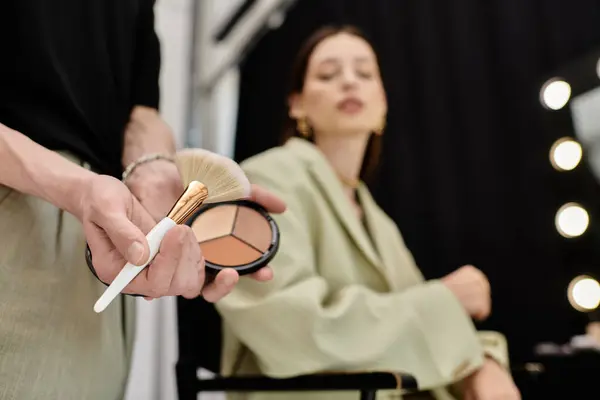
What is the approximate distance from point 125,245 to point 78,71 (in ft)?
0.68

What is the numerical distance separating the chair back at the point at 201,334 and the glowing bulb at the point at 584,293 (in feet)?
2.04

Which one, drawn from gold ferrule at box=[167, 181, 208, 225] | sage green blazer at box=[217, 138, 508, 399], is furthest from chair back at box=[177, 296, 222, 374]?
gold ferrule at box=[167, 181, 208, 225]

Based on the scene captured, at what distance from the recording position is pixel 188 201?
1.11 ft

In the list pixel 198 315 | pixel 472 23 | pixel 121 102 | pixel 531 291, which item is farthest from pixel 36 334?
pixel 472 23

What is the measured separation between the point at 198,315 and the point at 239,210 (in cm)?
31

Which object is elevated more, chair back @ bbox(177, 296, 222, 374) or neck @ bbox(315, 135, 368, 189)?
neck @ bbox(315, 135, 368, 189)

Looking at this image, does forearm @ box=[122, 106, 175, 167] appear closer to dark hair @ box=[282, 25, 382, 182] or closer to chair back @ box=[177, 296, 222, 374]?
chair back @ box=[177, 296, 222, 374]

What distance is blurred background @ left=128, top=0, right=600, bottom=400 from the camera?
3.29 ft

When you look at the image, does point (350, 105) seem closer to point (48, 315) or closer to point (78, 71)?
point (78, 71)

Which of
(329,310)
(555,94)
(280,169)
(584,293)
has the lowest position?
(584,293)

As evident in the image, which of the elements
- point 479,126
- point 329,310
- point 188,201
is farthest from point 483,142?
point 188,201

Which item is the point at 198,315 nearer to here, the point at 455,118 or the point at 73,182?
the point at 73,182

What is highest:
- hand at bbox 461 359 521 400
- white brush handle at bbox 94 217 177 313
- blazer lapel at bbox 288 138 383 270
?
white brush handle at bbox 94 217 177 313

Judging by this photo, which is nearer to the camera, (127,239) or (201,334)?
(127,239)
